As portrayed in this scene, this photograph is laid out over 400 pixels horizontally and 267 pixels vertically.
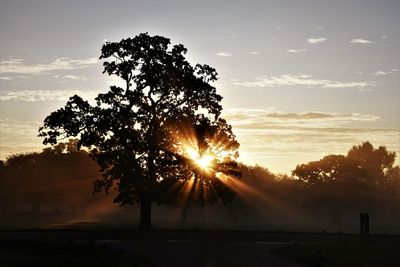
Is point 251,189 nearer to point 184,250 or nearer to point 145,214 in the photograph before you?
point 145,214

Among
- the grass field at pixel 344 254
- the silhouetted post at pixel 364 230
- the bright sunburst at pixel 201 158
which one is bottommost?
the grass field at pixel 344 254

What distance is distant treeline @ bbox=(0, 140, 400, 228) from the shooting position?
119000 millimetres

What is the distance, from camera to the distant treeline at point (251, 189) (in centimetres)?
11900

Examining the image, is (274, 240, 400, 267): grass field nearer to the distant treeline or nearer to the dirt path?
the dirt path

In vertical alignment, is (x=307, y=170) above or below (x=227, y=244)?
Result: above

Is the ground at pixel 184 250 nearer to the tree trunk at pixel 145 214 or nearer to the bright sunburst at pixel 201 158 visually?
the tree trunk at pixel 145 214

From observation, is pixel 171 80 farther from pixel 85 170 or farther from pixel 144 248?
pixel 85 170

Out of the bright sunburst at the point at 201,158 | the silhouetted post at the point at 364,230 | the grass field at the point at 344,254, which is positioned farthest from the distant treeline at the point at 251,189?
the grass field at the point at 344,254

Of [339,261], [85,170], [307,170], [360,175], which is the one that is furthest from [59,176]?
[339,261]

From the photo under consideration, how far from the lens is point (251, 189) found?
129 metres

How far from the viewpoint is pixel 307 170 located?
132 meters

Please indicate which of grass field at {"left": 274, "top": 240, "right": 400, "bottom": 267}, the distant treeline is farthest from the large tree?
the distant treeline

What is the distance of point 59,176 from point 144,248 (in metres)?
91.5

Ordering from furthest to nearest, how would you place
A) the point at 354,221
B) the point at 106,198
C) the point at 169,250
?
the point at 354,221
the point at 106,198
the point at 169,250
